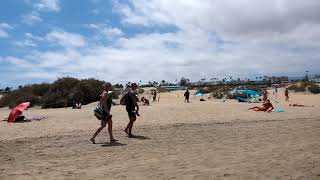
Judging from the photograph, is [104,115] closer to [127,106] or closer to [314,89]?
[127,106]

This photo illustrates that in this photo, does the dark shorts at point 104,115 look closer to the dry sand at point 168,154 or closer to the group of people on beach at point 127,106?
the group of people on beach at point 127,106

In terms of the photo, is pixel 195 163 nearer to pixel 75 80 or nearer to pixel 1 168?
pixel 1 168

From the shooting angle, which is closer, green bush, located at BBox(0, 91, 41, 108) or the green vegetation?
the green vegetation

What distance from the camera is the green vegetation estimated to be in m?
37.5

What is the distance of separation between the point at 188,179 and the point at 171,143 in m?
4.51

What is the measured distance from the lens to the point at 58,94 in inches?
1539

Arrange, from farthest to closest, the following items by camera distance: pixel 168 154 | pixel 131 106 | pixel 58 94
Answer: pixel 58 94, pixel 131 106, pixel 168 154

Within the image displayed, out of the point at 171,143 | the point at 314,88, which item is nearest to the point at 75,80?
the point at 314,88

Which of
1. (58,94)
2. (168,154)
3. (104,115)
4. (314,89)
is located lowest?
(168,154)

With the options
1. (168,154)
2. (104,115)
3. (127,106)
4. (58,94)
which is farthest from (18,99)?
(168,154)

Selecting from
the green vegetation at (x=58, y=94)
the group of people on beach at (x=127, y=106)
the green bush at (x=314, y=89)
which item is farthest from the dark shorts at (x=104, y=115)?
the green bush at (x=314, y=89)

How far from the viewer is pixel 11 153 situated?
10875 millimetres

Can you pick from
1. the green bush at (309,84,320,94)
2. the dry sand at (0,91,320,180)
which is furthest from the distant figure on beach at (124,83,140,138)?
the green bush at (309,84,320,94)

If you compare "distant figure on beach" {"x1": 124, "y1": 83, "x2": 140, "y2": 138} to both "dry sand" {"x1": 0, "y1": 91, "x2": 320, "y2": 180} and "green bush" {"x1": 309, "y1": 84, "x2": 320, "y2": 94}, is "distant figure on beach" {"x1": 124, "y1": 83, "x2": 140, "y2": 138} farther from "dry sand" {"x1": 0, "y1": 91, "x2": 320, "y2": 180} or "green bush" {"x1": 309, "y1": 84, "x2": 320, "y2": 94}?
"green bush" {"x1": 309, "y1": 84, "x2": 320, "y2": 94}
